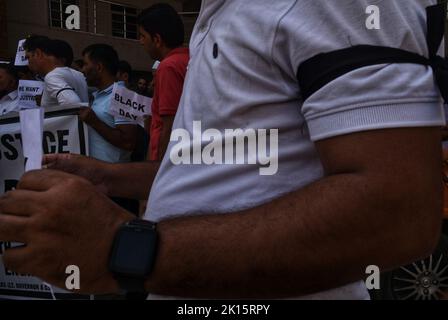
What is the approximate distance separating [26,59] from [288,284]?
4891 mm

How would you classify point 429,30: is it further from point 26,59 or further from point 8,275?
point 26,59

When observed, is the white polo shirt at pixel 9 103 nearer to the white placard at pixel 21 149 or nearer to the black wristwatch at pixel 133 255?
the white placard at pixel 21 149

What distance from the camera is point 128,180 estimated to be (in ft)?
5.20

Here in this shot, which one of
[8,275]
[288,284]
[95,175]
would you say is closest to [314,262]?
[288,284]

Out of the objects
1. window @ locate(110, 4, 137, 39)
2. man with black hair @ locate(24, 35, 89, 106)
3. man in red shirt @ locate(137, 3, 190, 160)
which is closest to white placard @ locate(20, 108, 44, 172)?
man in red shirt @ locate(137, 3, 190, 160)

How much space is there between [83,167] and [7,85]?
13.7 ft

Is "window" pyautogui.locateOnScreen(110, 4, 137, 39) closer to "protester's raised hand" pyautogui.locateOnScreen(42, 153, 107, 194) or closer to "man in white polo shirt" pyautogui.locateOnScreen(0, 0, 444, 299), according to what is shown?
"protester's raised hand" pyautogui.locateOnScreen(42, 153, 107, 194)

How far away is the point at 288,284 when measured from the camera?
856 mm

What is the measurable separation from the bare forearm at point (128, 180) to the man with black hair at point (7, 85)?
3798 mm

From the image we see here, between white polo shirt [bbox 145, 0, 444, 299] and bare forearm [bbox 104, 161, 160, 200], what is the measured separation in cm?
46

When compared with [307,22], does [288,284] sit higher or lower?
lower

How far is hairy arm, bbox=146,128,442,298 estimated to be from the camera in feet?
2.68

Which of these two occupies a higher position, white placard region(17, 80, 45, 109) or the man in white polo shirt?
white placard region(17, 80, 45, 109)
